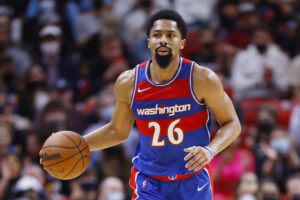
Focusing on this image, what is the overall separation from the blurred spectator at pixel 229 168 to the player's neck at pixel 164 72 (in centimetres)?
315

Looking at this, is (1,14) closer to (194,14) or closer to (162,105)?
(194,14)

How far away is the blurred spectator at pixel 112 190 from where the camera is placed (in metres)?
7.34

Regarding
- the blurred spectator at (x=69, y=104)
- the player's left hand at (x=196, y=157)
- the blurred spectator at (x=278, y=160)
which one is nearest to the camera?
the player's left hand at (x=196, y=157)

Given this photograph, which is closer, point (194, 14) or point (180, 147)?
point (180, 147)

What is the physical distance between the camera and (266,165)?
26.2ft

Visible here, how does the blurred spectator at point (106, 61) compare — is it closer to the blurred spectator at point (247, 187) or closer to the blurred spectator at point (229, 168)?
the blurred spectator at point (229, 168)

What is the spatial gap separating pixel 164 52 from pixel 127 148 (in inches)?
155

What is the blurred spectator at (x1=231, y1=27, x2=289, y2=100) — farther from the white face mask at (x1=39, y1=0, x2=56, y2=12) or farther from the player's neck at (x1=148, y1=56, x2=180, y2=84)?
the player's neck at (x1=148, y1=56, x2=180, y2=84)

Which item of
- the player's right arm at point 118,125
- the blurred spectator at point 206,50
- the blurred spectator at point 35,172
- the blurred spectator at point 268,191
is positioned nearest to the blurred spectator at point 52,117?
the blurred spectator at point 35,172

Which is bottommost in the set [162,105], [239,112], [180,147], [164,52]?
[239,112]

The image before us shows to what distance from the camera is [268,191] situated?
24.2 feet

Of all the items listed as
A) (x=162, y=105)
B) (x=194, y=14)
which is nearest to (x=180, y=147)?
(x=162, y=105)

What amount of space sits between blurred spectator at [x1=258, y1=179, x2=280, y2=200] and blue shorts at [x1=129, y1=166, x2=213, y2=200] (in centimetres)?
275

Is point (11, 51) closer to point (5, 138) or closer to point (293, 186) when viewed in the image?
point (5, 138)
